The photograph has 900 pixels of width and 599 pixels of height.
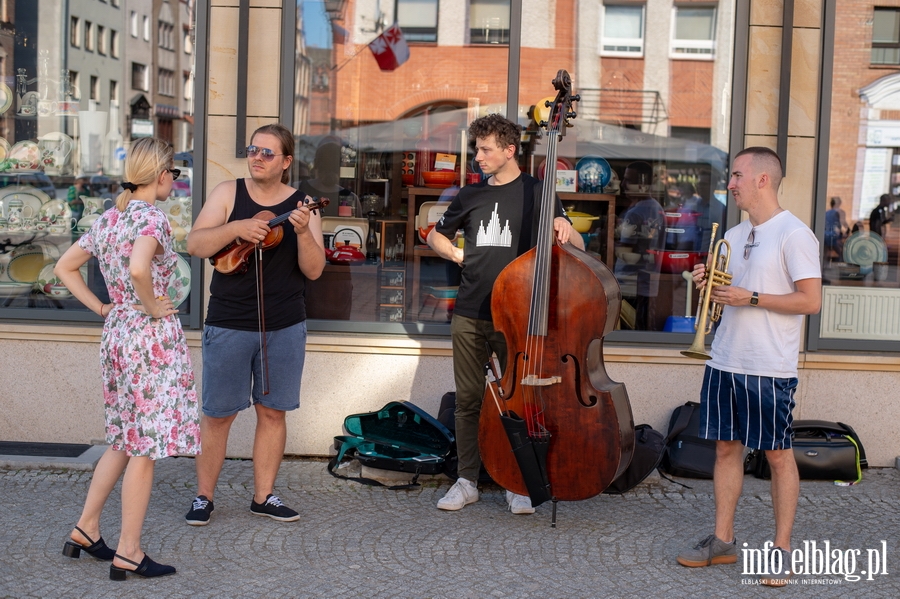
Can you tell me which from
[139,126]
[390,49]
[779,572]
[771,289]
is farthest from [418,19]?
[779,572]

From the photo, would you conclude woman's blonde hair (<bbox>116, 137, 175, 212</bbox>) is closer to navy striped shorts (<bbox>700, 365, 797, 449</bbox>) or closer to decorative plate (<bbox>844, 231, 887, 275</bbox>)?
navy striped shorts (<bbox>700, 365, 797, 449</bbox>)

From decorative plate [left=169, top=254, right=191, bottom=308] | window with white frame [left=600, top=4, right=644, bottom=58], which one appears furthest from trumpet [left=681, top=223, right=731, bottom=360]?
decorative plate [left=169, top=254, right=191, bottom=308]

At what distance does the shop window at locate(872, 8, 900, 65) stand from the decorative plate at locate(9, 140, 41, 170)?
211 inches

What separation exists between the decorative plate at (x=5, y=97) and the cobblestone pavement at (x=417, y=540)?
250cm

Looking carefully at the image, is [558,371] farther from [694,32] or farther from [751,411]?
[694,32]

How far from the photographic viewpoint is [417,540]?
4.55m

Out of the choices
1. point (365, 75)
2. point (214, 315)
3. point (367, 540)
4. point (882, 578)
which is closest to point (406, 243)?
point (365, 75)

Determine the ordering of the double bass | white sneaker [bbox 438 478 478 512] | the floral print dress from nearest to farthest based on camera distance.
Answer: the floral print dress → the double bass → white sneaker [bbox 438 478 478 512]

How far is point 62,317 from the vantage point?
237 inches

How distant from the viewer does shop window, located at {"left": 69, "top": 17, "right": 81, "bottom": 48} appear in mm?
6488

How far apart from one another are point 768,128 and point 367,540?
3.34 metres

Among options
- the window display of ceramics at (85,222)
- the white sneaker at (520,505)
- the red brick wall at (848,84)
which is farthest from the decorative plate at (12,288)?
the red brick wall at (848,84)

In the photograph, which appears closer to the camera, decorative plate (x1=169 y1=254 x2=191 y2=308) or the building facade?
the building facade

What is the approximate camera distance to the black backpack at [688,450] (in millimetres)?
5496
